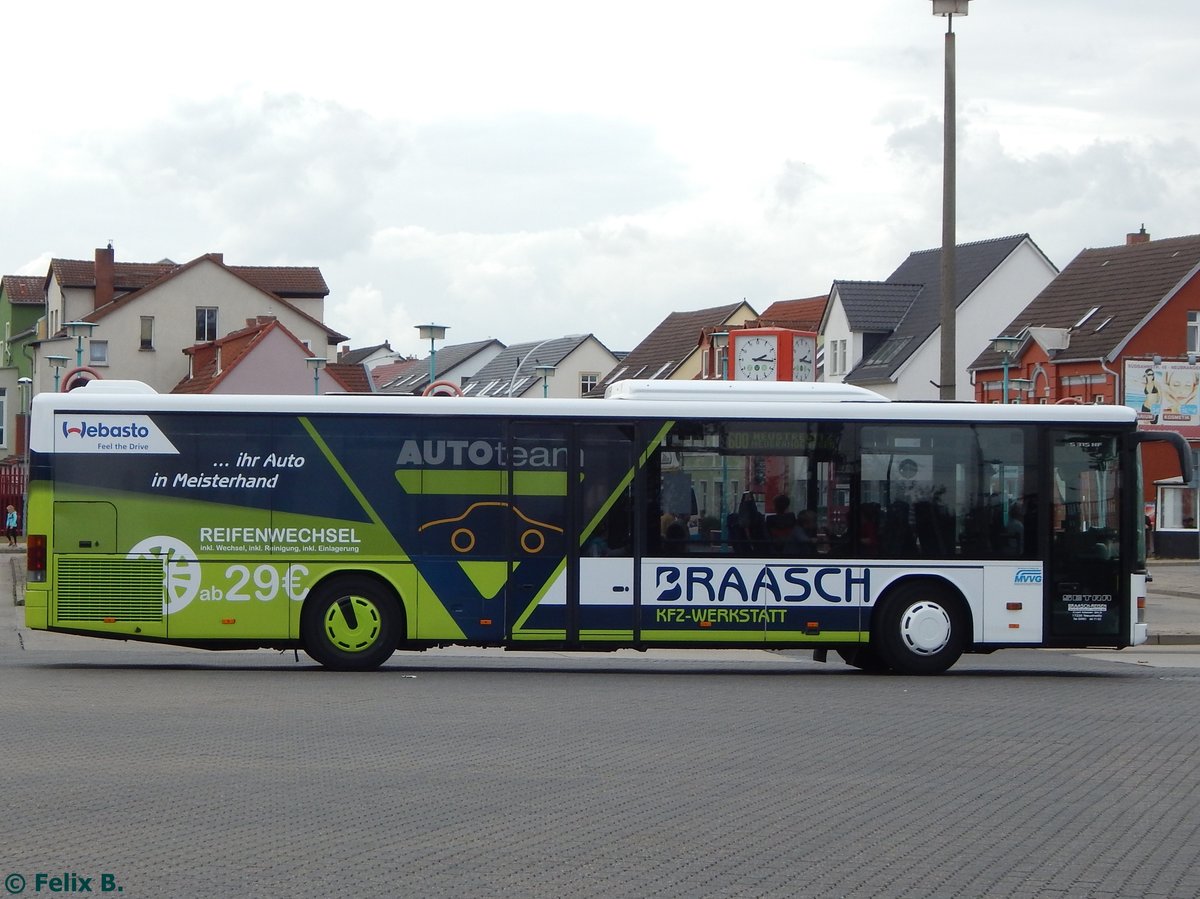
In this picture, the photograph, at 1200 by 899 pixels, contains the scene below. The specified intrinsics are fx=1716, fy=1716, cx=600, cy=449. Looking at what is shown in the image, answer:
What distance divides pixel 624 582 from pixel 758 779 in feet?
22.4

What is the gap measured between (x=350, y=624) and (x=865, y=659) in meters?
5.33

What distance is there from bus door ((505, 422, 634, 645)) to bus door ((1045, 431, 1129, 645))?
4297 millimetres

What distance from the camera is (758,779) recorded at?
998 cm

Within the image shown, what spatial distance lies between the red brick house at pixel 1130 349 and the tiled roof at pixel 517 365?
4601cm

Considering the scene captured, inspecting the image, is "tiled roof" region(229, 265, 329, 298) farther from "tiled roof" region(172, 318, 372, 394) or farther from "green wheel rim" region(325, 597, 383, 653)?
"green wheel rim" region(325, 597, 383, 653)

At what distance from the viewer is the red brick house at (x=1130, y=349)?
5412cm

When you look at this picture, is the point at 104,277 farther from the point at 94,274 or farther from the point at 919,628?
the point at 919,628

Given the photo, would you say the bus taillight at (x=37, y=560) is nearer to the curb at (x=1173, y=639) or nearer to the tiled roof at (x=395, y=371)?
the curb at (x=1173, y=639)

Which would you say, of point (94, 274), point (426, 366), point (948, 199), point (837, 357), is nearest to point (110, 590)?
→ point (948, 199)

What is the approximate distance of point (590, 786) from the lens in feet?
31.6

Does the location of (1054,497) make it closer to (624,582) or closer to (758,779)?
(624,582)

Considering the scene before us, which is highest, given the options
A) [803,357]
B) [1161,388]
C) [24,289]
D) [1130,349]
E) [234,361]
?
[24,289]

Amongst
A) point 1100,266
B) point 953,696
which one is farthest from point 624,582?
point 1100,266

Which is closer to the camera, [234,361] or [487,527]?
[487,527]
